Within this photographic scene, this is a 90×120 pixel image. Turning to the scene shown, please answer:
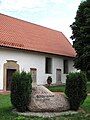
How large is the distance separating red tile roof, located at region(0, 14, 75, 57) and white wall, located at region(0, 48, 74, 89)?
1.93 ft

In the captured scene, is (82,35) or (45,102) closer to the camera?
(45,102)

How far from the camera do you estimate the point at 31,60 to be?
32812 millimetres

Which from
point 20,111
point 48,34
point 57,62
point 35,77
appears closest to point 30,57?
point 35,77

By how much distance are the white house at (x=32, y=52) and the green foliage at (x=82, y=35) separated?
7.36ft

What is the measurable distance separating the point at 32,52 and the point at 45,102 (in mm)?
18325

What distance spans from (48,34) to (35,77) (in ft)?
28.6

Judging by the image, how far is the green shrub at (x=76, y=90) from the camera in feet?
48.4

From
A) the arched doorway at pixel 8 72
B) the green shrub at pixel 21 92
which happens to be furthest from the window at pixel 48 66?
the green shrub at pixel 21 92

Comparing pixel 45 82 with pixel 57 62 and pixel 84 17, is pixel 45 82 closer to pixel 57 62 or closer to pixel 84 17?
pixel 57 62

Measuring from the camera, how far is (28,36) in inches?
1378

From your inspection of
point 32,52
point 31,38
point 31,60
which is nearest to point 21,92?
point 32,52

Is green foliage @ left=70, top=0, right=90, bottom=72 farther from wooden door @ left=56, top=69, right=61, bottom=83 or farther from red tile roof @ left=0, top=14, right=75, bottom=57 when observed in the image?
wooden door @ left=56, top=69, right=61, bottom=83

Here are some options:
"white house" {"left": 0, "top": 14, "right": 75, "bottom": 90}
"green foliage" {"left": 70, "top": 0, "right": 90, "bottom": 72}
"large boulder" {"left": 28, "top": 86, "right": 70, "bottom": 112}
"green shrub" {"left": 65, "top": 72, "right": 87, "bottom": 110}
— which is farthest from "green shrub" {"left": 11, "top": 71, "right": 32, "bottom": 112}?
"green foliage" {"left": 70, "top": 0, "right": 90, "bottom": 72}

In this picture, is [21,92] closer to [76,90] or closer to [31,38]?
[76,90]
